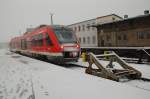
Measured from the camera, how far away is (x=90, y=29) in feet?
154

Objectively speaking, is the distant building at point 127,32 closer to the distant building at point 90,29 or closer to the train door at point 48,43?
the distant building at point 90,29

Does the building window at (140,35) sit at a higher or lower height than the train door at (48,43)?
higher

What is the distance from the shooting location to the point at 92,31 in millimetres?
46344

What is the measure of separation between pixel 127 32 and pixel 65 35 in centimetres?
2056

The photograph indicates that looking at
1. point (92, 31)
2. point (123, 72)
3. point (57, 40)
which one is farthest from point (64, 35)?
point (92, 31)

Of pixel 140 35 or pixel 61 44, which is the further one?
pixel 140 35

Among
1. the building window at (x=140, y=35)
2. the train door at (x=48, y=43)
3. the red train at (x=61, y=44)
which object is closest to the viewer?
the red train at (x=61, y=44)

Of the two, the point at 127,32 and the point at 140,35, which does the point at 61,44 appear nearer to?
the point at 140,35

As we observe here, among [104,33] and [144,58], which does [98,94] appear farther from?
[104,33]

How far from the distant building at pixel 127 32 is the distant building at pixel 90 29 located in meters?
4.31

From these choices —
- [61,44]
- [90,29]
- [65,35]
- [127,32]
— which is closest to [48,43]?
[65,35]

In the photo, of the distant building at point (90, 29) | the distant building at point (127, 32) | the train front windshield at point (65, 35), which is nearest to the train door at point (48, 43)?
the train front windshield at point (65, 35)

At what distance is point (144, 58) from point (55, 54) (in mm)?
6110

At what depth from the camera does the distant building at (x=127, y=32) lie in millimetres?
29109
